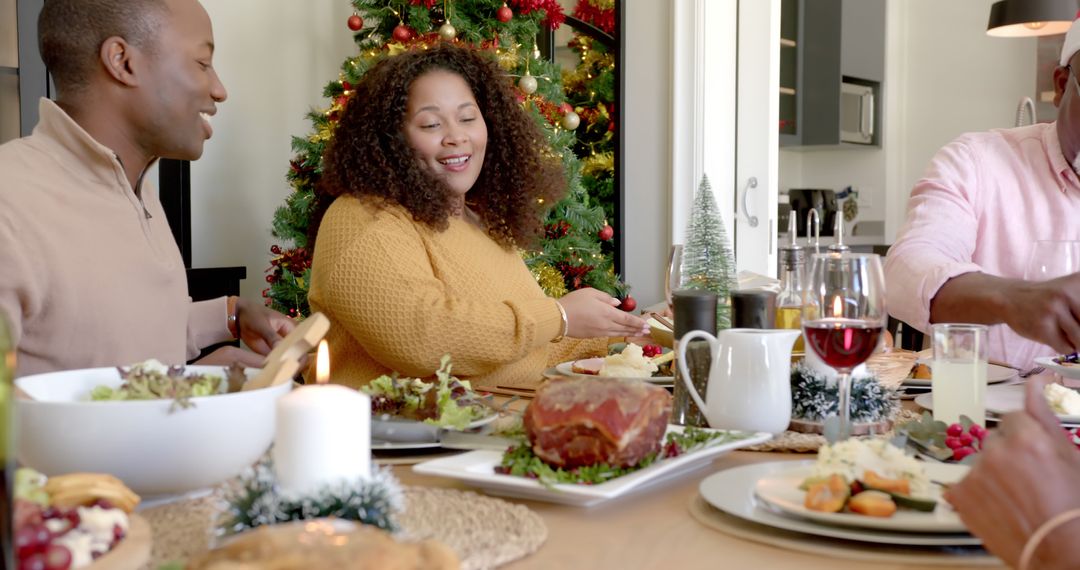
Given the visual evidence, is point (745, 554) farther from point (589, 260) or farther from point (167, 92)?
point (589, 260)

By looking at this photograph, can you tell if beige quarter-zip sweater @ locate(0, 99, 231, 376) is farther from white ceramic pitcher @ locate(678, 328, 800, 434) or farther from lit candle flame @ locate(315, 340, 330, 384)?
white ceramic pitcher @ locate(678, 328, 800, 434)

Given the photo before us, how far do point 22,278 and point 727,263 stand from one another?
1.00 metres

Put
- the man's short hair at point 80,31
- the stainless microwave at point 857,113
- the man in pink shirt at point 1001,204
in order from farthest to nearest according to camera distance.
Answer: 1. the stainless microwave at point 857,113
2. the man in pink shirt at point 1001,204
3. the man's short hair at point 80,31

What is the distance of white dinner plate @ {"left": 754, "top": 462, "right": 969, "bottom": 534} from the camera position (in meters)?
0.75

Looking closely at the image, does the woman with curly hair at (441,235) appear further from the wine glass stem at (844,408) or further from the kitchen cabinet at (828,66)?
the kitchen cabinet at (828,66)

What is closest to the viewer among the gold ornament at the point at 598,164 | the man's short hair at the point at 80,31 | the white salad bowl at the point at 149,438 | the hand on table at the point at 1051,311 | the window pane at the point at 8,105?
the white salad bowl at the point at 149,438

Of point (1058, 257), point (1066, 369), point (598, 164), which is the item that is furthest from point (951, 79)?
point (1066, 369)

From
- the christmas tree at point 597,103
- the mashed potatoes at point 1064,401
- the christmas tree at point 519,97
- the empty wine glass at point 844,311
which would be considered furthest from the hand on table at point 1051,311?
the christmas tree at point 597,103

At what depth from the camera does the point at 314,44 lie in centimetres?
459

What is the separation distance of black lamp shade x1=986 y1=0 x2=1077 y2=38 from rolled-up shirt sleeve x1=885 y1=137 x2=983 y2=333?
2.57 m

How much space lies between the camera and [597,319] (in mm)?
2061

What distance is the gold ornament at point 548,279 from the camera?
3.94 metres

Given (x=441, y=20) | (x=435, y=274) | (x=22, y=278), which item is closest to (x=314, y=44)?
(x=441, y=20)

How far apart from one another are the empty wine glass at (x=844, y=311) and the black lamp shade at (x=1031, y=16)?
13.5 ft
